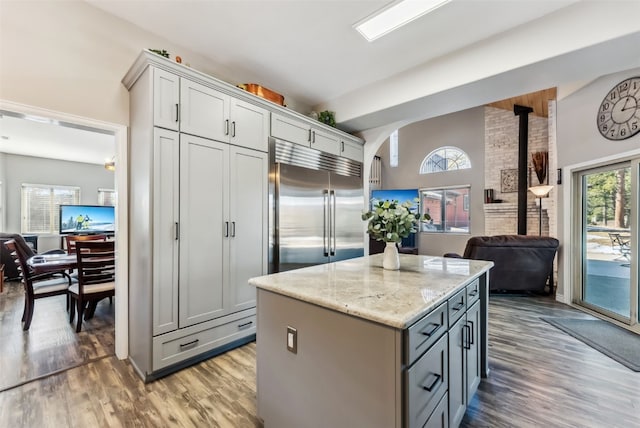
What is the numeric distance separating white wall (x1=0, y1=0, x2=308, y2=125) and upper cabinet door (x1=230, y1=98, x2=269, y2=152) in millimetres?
922

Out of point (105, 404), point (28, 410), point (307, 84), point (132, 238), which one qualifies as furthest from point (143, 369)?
point (307, 84)

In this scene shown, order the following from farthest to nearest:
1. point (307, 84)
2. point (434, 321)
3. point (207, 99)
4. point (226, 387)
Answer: point (307, 84), point (207, 99), point (226, 387), point (434, 321)

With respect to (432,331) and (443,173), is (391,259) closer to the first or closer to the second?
(432,331)

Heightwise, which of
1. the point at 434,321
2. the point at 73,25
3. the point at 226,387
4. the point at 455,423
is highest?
the point at 73,25

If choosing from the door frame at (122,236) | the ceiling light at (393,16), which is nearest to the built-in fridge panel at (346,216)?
the ceiling light at (393,16)

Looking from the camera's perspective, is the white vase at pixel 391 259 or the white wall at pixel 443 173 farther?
the white wall at pixel 443 173

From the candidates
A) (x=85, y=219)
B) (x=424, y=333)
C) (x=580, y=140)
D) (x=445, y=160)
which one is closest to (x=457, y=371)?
(x=424, y=333)

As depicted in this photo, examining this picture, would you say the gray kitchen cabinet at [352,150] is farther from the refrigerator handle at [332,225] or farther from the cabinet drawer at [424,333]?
the cabinet drawer at [424,333]

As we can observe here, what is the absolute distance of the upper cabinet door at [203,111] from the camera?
229 centimetres

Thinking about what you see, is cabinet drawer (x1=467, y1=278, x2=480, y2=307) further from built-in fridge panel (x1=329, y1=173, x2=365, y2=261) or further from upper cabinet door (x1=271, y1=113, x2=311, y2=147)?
upper cabinet door (x1=271, y1=113, x2=311, y2=147)

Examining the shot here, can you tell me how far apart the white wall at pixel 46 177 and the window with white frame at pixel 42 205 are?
10 cm

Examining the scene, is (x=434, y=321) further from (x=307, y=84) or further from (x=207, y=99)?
(x=307, y=84)

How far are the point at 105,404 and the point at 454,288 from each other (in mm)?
2350

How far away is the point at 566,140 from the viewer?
414cm
